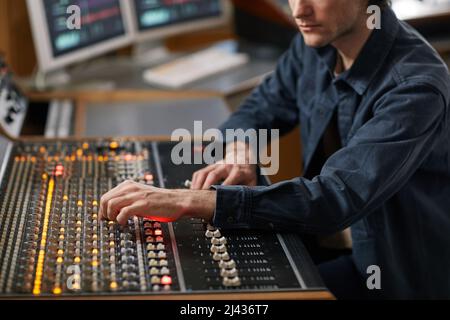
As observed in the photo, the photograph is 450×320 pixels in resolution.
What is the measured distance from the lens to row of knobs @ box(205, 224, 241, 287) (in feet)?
4.40

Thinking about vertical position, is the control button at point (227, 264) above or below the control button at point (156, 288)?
below

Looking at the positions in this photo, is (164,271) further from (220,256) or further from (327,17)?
(327,17)

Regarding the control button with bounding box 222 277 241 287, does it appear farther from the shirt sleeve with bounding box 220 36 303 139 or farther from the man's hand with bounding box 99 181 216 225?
the shirt sleeve with bounding box 220 36 303 139

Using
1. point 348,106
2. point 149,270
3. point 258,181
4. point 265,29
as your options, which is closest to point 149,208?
point 149,270

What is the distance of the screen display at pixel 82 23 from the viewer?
2.46 metres

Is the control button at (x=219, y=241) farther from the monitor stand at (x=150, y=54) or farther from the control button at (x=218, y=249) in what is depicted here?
the monitor stand at (x=150, y=54)

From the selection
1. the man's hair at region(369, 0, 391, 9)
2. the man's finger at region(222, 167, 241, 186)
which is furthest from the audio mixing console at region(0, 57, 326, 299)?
the man's hair at region(369, 0, 391, 9)

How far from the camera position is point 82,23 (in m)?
2.57

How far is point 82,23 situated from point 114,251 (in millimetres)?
1326

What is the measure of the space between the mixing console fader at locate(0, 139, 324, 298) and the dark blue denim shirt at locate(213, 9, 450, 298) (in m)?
0.08

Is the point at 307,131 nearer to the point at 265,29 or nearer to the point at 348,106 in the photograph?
the point at 348,106

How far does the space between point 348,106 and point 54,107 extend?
1028mm

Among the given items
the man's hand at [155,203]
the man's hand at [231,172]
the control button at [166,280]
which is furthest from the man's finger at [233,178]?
the control button at [166,280]

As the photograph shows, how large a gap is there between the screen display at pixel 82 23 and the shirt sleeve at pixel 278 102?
2.35ft
